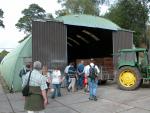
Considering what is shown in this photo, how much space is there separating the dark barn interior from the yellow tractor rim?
21.8 feet

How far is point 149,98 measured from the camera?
13.4 m

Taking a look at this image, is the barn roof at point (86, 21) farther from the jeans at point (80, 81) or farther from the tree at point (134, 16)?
the tree at point (134, 16)

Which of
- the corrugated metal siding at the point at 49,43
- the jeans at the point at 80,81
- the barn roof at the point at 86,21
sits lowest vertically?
the jeans at the point at 80,81

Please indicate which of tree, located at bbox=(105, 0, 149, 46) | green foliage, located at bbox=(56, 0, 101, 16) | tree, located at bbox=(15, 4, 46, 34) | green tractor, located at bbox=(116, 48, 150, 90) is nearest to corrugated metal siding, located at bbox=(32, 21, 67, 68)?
green tractor, located at bbox=(116, 48, 150, 90)

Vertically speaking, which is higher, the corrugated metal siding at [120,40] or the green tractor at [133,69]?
the corrugated metal siding at [120,40]

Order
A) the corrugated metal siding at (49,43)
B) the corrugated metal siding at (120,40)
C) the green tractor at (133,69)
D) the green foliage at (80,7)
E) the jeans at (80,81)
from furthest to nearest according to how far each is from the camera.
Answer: the green foliage at (80,7), the corrugated metal siding at (120,40), the corrugated metal siding at (49,43), the jeans at (80,81), the green tractor at (133,69)

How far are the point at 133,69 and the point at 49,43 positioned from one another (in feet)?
18.1

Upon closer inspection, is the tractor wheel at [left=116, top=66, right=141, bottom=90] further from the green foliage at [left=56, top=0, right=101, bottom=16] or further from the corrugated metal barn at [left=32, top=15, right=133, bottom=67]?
the green foliage at [left=56, top=0, right=101, bottom=16]

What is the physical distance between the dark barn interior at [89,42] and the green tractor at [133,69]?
235 inches

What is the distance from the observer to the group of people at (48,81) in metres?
7.95

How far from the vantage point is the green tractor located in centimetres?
1619

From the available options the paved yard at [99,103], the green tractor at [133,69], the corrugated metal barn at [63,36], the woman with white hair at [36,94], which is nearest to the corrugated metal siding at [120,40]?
the corrugated metal barn at [63,36]

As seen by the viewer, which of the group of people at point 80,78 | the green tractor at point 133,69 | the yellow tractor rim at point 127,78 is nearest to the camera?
the group of people at point 80,78

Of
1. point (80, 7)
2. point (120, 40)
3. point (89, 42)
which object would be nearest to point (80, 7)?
point (80, 7)
